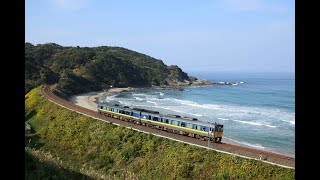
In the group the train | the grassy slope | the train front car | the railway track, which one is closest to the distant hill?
the grassy slope

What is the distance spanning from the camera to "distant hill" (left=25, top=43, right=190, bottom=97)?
84.2 m

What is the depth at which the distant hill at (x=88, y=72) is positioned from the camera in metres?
84.2

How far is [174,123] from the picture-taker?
91.5 feet

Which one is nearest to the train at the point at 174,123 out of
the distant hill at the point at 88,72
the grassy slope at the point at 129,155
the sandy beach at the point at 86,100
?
the grassy slope at the point at 129,155

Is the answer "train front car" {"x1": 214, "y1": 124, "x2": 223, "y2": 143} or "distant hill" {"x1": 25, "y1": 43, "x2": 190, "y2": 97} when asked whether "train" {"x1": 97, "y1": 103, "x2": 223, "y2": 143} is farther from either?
"distant hill" {"x1": 25, "y1": 43, "x2": 190, "y2": 97}

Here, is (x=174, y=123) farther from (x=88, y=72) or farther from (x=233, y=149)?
(x=88, y=72)

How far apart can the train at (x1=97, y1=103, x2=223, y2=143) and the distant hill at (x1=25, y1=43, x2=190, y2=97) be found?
44.8 metres

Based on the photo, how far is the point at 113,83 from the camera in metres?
107
